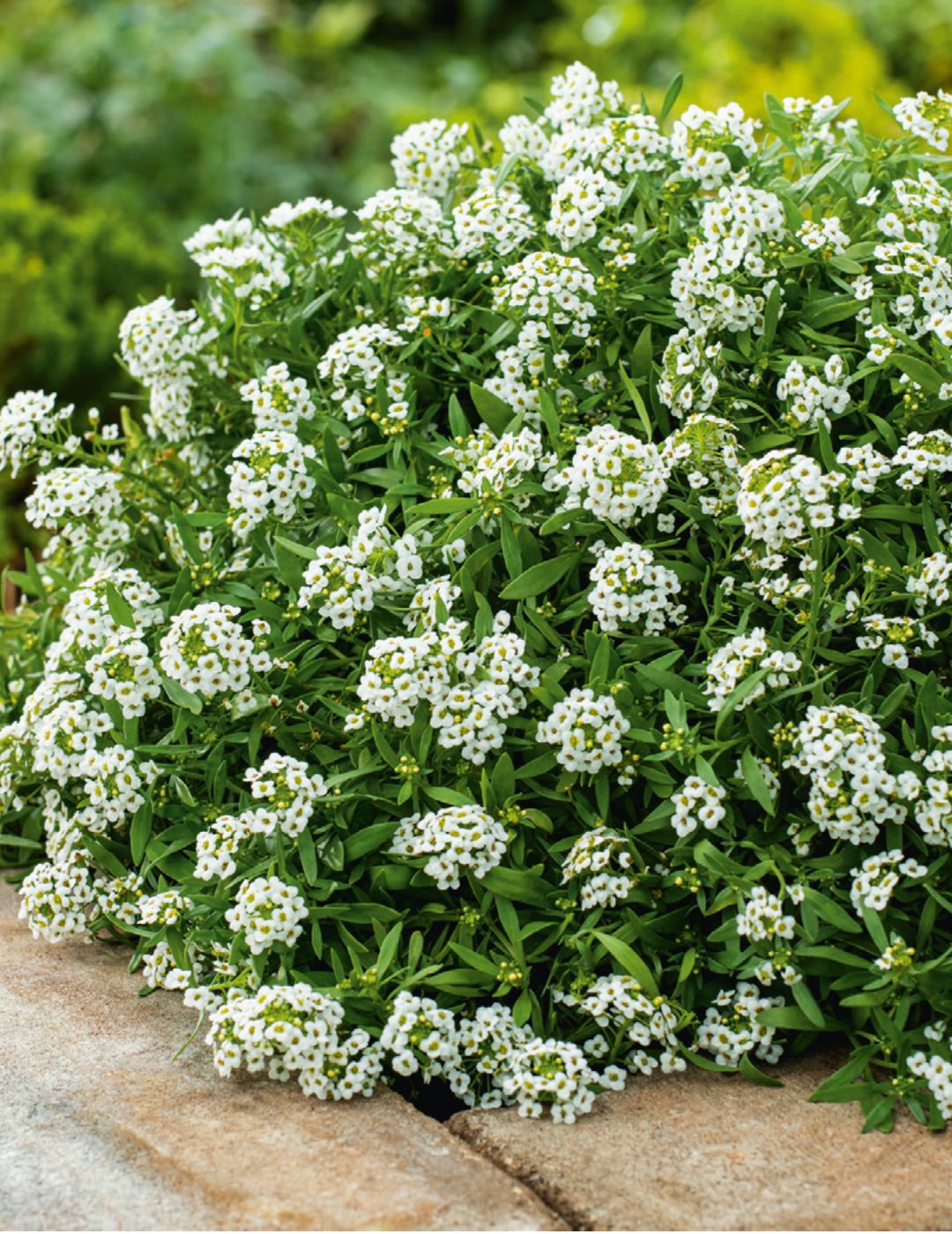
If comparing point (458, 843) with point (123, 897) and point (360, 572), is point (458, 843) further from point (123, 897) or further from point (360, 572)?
point (123, 897)

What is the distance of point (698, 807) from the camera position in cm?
231

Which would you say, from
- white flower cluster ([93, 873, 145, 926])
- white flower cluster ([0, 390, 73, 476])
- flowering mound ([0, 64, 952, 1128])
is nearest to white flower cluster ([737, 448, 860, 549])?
flowering mound ([0, 64, 952, 1128])

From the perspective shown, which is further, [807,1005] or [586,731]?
[586,731]

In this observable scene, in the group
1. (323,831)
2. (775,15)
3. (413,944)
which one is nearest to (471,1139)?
(413,944)

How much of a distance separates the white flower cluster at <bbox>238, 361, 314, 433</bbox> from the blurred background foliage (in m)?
2.56

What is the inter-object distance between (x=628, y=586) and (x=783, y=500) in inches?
12.4

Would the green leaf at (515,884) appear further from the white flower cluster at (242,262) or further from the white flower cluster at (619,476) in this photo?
the white flower cluster at (242,262)

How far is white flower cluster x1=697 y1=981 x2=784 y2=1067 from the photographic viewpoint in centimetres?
229

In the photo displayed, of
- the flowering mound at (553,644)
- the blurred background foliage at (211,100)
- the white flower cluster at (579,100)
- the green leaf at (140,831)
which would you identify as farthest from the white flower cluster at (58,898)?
the blurred background foliage at (211,100)

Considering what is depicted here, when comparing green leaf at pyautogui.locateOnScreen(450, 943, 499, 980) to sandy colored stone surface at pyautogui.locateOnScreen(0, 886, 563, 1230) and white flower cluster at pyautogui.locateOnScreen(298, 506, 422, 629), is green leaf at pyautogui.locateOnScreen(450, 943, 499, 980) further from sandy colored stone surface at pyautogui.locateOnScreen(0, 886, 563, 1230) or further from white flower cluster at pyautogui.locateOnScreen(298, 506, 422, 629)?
white flower cluster at pyautogui.locateOnScreen(298, 506, 422, 629)

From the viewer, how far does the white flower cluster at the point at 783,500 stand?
2.27m

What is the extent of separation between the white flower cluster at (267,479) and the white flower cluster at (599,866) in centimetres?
86

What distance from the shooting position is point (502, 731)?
2.39 m

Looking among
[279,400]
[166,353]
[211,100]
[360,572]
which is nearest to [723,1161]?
[360,572]
